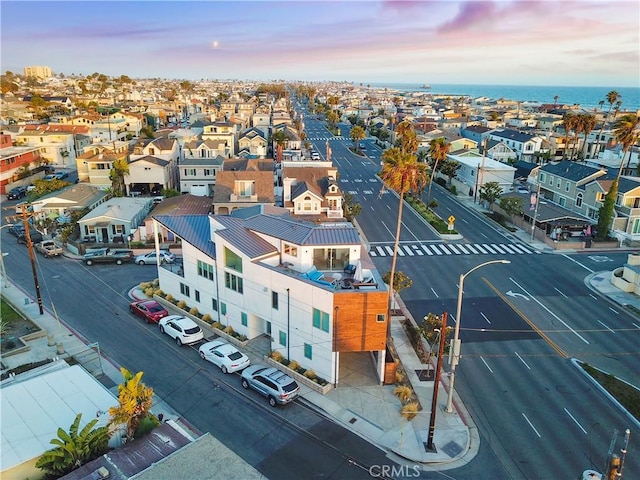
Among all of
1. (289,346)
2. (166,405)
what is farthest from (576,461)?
(166,405)

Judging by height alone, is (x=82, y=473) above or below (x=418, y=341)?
above

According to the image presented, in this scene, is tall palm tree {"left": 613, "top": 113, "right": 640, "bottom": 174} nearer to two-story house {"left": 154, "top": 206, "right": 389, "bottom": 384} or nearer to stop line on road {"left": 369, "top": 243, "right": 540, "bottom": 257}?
stop line on road {"left": 369, "top": 243, "right": 540, "bottom": 257}

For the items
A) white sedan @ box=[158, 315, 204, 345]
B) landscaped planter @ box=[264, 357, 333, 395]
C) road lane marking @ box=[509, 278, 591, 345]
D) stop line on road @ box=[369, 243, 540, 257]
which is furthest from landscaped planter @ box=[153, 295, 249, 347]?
road lane marking @ box=[509, 278, 591, 345]

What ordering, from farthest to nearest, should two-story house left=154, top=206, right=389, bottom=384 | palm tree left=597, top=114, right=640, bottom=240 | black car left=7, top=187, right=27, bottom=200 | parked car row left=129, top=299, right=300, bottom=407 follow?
1. black car left=7, top=187, right=27, bottom=200
2. palm tree left=597, top=114, right=640, bottom=240
3. two-story house left=154, top=206, right=389, bottom=384
4. parked car row left=129, top=299, right=300, bottom=407

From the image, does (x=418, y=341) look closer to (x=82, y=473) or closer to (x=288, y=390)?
(x=288, y=390)

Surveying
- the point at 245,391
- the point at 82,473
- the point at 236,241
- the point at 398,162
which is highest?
the point at 398,162

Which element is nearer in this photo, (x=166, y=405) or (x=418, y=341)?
(x=166, y=405)

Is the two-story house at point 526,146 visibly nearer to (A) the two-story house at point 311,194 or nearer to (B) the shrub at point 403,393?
(A) the two-story house at point 311,194
